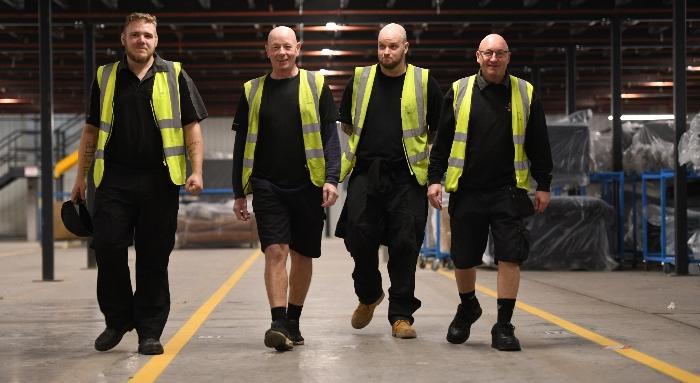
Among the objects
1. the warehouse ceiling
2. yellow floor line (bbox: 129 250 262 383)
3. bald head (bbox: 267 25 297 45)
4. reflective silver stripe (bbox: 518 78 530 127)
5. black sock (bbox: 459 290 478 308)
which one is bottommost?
yellow floor line (bbox: 129 250 262 383)

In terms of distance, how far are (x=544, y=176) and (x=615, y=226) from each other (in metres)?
11.1

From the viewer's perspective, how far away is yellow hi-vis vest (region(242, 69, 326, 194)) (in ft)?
22.4

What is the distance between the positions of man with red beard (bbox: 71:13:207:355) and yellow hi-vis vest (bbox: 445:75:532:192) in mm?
1574

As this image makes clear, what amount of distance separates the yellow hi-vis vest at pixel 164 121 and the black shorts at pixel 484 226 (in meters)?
1.75

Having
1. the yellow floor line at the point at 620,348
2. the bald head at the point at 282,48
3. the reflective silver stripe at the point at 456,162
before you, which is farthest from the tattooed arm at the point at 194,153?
the yellow floor line at the point at 620,348

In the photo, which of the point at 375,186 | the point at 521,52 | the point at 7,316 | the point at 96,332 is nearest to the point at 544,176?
the point at 375,186

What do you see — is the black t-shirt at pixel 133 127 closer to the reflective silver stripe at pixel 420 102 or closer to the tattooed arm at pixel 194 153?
the tattooed arm at pixel 194 153

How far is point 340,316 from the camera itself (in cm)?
917

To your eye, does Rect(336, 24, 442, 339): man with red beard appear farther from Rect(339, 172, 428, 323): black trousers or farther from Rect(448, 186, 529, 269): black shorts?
Rect(448, 186, 529, 269): black shorts

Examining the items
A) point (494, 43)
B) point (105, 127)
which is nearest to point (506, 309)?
point (494, 43)

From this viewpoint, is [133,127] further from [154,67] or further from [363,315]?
[363,315]

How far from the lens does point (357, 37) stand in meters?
22.2

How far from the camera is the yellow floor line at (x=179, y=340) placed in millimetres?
5844

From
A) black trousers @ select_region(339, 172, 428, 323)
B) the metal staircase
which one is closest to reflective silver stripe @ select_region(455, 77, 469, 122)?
black trousers @ select_region(339, 172, 428, 323)
